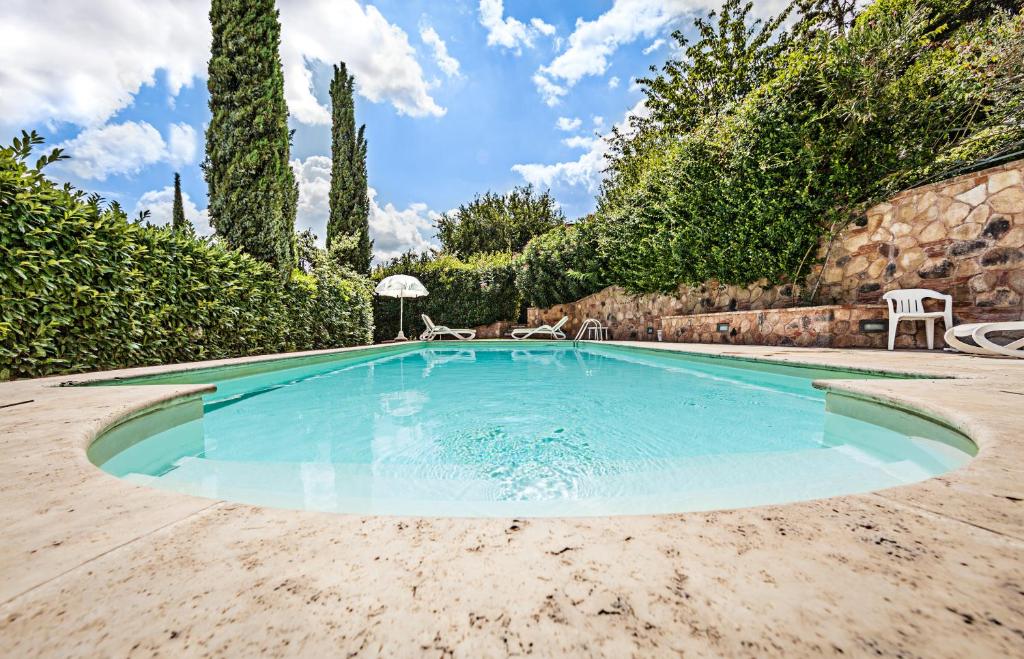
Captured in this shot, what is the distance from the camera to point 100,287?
457 centimetres

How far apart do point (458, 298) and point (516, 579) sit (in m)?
15.5

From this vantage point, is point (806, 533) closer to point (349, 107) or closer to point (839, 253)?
point (839, 253)

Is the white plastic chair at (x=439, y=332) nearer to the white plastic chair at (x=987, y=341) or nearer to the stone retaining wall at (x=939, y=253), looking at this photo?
the stone retaining wall at (x=939, y=253)

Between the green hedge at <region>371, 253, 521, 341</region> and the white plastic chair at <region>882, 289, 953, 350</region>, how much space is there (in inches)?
443

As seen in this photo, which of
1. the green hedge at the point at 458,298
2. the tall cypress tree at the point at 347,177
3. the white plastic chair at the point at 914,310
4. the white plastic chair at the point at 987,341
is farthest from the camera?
the green hedge at the point at 458,298

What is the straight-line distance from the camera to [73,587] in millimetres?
639

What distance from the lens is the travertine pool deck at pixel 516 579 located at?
0.53 metres

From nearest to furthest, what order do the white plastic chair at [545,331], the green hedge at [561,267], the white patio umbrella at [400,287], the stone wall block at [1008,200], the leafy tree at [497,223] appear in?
the stone wall block at [1008,200]
the green hedge at [561,267]
the white plastic chair at [545,331]
the white patio umbrella at [400,287]
the leafy tree at [497,223]

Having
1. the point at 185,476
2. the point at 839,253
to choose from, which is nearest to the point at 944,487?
the point at 185,476

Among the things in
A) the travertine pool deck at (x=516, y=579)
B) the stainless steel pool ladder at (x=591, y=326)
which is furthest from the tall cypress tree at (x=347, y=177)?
the travertine pool deck at (x=516, y=579)

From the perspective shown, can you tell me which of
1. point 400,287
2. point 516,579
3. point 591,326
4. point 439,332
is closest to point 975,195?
point 516,579

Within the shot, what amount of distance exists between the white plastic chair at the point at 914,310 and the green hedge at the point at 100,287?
9674 mm

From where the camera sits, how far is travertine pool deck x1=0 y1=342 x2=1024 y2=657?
53 cm

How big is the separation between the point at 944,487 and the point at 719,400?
299 centimetres
